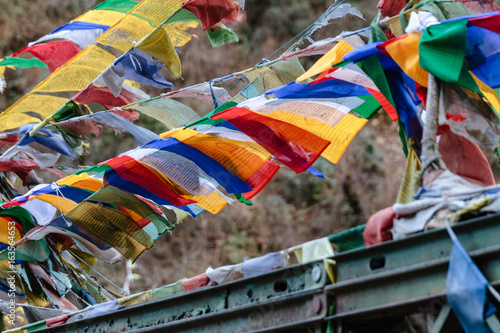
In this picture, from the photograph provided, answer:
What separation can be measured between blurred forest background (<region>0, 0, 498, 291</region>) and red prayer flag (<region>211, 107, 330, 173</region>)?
972 centimetres

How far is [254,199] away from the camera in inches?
641

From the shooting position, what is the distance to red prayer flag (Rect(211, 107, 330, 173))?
504 centimetres

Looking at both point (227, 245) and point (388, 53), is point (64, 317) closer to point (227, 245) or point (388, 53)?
point (388, 53)

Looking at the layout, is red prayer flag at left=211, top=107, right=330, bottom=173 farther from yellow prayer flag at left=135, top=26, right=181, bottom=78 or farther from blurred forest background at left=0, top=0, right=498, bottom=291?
blurred forest background at left=0, top=0, right=498, bottom=291

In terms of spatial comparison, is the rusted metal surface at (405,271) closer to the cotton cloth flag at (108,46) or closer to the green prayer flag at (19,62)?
the cotton cloth flag at (108,46)

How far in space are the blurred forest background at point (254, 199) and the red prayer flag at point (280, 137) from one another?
9.72 metres

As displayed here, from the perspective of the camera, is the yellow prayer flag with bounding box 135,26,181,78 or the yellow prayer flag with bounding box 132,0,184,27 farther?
the yellow prayer flag with bounding box 132,0,184,27

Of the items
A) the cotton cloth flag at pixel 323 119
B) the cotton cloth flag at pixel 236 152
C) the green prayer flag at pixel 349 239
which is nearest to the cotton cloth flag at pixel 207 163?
the cotton cloth flag at pixel 236 152

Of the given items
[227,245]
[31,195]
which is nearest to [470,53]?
[31,195]

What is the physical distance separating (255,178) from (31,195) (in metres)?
2.11

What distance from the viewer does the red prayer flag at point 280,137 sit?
198 inches


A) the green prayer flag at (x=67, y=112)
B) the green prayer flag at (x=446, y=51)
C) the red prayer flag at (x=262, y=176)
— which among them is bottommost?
the red prayer flag at (x=262, y=176)

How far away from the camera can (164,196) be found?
18.5 ft

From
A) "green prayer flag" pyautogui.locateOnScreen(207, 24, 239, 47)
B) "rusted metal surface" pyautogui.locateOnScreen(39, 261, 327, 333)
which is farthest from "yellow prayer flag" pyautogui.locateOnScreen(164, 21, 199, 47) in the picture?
"rusted metal surface" pyautogui.locateOnScreen(39, 261, 327, 333)
